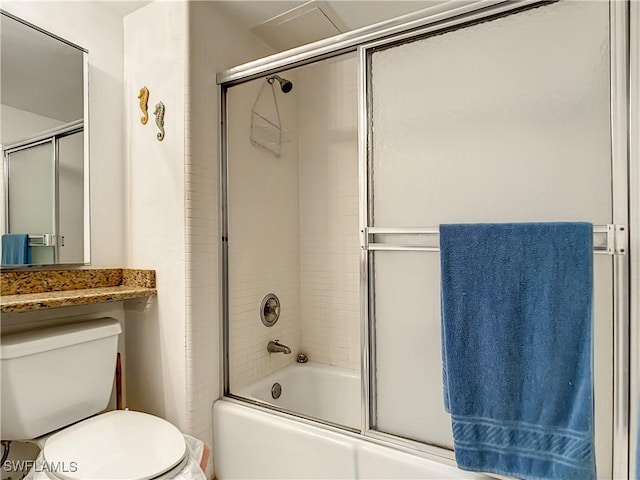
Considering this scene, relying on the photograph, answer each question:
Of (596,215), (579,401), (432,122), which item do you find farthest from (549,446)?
(432,122)

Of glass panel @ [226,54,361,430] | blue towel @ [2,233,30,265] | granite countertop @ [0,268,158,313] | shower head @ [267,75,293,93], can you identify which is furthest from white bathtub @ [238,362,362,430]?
shower head @ [267,75,293,93]

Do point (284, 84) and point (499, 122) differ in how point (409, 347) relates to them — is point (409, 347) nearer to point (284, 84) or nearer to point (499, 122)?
point (499, 122)

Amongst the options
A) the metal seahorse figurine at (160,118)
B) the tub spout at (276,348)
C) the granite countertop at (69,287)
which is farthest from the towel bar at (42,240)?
the tub spout at (276,348)

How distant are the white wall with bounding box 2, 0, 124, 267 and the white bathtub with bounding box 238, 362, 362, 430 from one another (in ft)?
3.28

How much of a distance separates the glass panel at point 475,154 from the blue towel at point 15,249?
131 centimetres

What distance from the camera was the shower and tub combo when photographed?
1.10 meters

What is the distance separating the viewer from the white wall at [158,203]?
1671 millimetres

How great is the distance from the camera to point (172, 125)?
169 cm

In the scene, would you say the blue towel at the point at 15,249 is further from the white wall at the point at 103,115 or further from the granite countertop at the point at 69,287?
the white wall at the point at 103,115

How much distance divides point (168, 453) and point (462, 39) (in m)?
1.61

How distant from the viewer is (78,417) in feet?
4.90

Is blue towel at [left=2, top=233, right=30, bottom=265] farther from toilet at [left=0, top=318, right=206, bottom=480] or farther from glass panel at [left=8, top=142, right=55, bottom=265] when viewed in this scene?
toilet at [left=0, top=318, right=206, bottom=480]

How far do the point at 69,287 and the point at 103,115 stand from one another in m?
0.78

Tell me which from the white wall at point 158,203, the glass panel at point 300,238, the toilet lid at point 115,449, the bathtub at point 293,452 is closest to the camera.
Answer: the toilet lid at point 115,449
